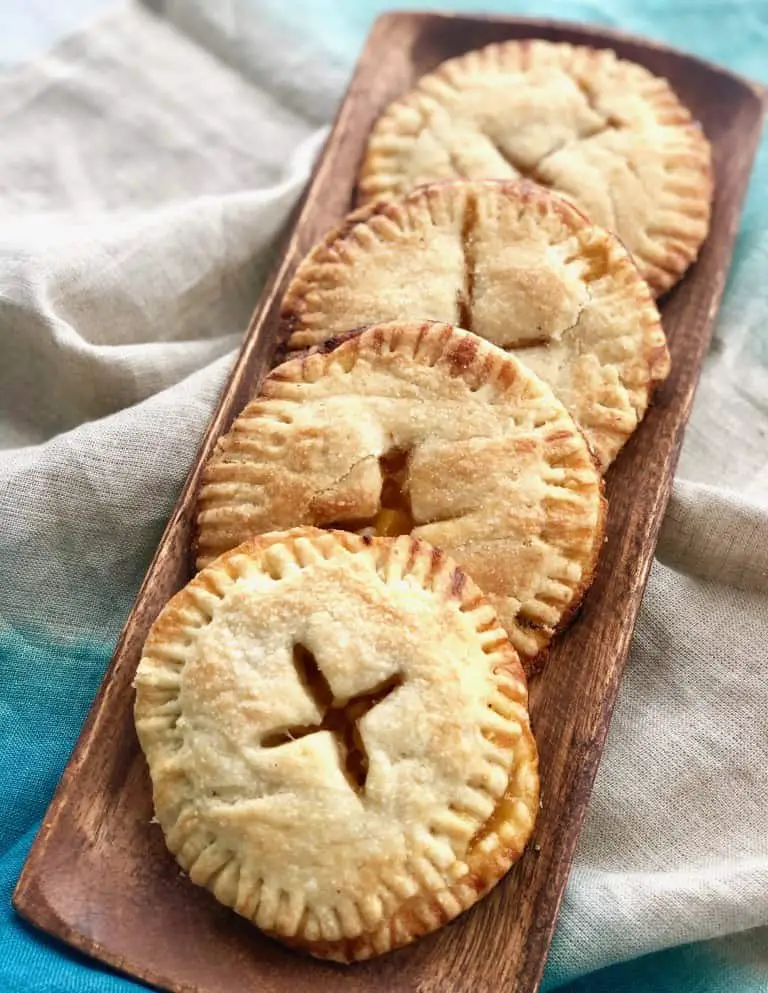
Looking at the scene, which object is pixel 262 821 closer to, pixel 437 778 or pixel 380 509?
pixel 437 778

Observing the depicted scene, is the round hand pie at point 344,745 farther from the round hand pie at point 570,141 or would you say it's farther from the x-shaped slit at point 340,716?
the round hand pie at point 570,141

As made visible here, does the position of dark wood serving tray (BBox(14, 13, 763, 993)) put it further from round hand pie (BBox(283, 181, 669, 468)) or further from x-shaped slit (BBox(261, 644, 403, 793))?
A: x-shaped slit (BBox(261, 644, 403, 793))

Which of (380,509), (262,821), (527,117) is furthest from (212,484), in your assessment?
(527,117)

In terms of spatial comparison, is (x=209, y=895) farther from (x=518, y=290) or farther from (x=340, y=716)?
(x=518, y=290)

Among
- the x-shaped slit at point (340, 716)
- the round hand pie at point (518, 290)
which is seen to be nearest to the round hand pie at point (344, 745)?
the x-shaped slit at point (340, 716)

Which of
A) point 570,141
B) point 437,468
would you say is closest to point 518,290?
point 437,468

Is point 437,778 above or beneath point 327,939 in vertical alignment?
above

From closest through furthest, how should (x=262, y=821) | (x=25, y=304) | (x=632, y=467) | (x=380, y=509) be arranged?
(x=262, y=821)
(x=380, y=509)
(x=632, y=467)
(x=25, y=304)
